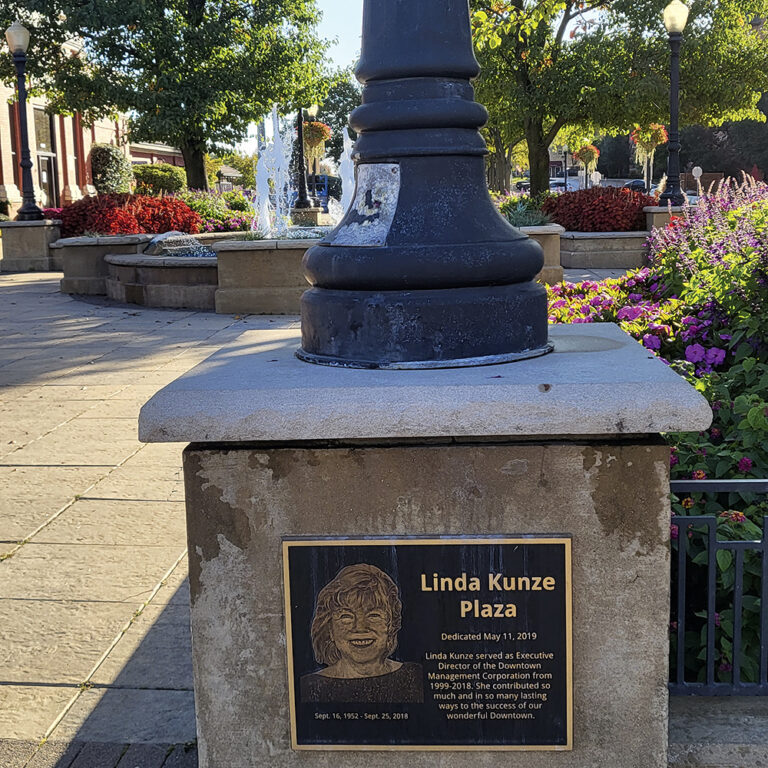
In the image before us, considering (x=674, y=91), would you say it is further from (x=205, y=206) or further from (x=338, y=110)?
(x=338, y=110)

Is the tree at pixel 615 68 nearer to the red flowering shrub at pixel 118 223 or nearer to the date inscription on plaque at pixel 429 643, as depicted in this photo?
the red flowering shrub at pixel 118 223

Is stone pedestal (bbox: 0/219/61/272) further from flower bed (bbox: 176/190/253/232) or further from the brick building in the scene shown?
the brick building

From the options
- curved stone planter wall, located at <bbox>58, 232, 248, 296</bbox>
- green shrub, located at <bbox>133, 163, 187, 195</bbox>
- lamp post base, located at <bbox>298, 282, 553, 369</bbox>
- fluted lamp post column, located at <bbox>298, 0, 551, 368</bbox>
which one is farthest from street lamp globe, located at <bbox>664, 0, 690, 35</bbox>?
green shrub, located at <bbox>133, 163, 187, 195</bbox>

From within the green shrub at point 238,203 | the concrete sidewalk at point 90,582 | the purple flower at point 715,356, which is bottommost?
the concrete sidewalk at point 90,582

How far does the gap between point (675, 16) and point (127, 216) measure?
10.7 m

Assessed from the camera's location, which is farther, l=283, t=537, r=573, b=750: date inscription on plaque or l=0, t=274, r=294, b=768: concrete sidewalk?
l=0, t=274, r=294, b=768: concrete sidewalk

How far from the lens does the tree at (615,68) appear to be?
80.8ft

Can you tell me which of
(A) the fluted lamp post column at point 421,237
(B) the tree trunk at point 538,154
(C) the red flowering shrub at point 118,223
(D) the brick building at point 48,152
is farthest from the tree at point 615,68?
(A) the fluted lamp post column at point 421,237

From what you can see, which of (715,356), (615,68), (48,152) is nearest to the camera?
(715,356)

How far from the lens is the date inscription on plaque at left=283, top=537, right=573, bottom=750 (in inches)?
95.3


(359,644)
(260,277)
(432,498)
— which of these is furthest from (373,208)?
(260,277)

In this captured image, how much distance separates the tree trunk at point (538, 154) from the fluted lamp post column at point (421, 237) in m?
23.4

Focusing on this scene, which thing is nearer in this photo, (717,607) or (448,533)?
(448,533)

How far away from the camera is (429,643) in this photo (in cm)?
246
